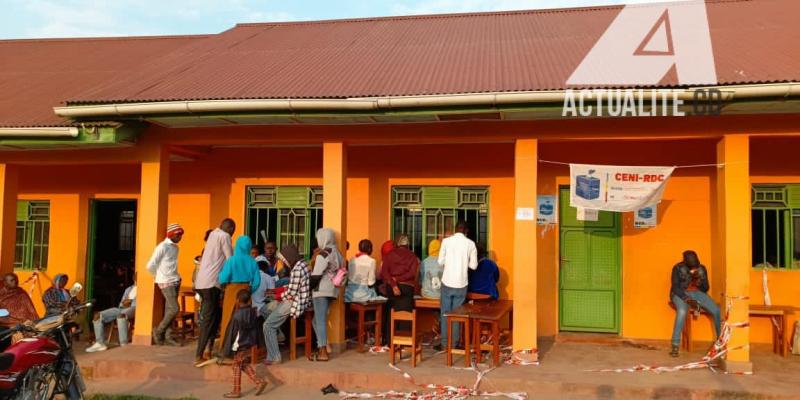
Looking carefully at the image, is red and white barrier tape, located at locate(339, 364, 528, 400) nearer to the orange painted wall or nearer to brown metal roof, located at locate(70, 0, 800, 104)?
the orange painted wall

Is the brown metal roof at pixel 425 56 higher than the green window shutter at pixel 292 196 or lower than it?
higher

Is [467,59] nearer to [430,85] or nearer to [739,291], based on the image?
[430,85]

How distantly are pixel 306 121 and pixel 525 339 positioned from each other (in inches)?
149

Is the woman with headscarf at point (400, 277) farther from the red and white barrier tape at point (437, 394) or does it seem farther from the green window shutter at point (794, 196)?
the green window shutter at point (794, 196)

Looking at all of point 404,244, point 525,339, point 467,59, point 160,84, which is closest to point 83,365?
point 160,84

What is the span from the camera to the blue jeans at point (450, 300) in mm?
7055

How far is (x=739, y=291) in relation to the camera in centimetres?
645

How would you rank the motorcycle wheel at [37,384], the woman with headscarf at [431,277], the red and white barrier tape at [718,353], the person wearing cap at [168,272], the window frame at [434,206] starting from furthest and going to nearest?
the window frame at [434,206] → the woman with headscarf at [431,277] → the person wearing cap at [168,272] → the red and white barrier tape at [718,353] → the motorcycle wheel at [37,384]

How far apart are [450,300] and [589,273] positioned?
2576mm

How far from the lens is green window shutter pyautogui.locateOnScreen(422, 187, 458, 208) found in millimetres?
8773

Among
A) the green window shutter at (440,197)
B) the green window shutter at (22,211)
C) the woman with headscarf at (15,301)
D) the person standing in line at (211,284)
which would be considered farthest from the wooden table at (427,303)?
the green window shutter at (22,211)

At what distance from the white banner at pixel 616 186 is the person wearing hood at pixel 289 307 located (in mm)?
3350

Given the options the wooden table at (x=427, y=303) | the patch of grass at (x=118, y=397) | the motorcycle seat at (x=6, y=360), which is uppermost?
the wooden table at (x=427, y=303)

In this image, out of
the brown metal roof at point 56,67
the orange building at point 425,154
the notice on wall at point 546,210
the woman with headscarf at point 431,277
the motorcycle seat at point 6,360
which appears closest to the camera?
the motorcycle seat at point 6,360
